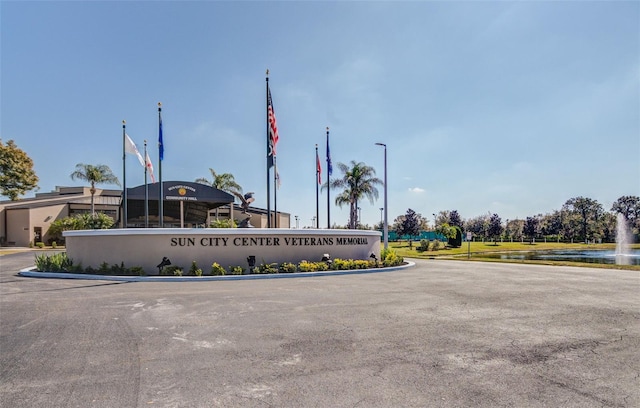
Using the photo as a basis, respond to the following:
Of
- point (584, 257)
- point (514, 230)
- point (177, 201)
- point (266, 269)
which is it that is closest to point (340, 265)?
point (266, 269)

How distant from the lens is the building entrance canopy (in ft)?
95.5

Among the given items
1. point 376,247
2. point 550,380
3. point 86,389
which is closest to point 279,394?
point 86,389

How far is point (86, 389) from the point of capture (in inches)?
167

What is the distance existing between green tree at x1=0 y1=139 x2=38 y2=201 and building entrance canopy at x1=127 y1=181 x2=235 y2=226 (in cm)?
1269

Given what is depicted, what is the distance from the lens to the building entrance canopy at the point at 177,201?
2909 centimetres

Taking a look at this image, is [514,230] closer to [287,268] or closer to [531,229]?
[531,229]

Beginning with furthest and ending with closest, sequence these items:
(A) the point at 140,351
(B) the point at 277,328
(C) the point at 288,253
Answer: (C) the point at 288,253 < (B) the point at 277,328 < (A) the point at 140,351

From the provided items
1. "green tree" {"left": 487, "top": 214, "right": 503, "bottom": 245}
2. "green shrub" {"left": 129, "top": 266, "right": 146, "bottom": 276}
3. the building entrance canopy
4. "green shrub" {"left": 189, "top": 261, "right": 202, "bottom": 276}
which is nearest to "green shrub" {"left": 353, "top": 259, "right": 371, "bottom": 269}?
"green shrub" {"left": 189, "top": 261, "right": 202, "bottom": 276}

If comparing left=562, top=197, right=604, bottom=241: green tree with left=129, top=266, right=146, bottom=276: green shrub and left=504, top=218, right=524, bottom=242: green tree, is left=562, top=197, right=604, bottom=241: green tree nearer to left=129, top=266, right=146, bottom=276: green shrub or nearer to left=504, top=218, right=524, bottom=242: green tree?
left=504, top=218, right=524, bottom=242: green tree

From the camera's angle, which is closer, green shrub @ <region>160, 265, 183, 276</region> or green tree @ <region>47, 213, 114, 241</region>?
green shrub @ <region>160, 265, 183, 276</region>

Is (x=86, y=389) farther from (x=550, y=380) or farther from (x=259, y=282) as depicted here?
(x=259, y=282)

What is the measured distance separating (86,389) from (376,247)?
18679 mm

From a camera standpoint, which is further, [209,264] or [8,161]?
[8,161]

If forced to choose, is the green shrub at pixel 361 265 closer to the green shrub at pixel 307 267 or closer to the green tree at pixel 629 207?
the green shrub at pixel 307 267
